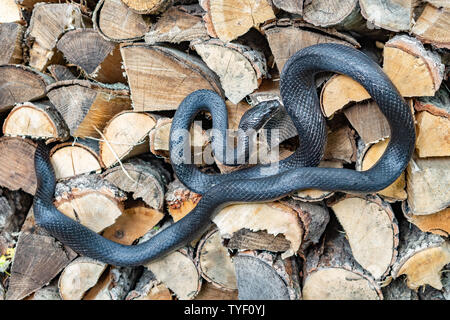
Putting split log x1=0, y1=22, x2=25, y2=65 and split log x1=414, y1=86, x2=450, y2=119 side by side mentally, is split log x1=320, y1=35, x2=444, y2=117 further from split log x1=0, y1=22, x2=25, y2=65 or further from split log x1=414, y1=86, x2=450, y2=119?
split log x1=0, y1=22, x2=25, y2=65

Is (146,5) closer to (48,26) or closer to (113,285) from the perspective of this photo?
(48,26)

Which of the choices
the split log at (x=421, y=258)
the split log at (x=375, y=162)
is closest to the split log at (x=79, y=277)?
the split log at (x=375, y=162)

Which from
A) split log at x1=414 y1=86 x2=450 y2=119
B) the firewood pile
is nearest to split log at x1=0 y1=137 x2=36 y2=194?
the firewood pile

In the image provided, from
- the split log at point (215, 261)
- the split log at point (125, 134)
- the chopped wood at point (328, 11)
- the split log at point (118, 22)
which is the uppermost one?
the chopped wood at point (328, 11)

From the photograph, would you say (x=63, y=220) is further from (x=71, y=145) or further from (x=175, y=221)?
(x=175, y=221)

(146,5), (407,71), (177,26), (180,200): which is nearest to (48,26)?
(146,5)

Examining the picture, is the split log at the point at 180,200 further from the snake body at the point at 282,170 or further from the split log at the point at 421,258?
the split log at the point at 421,258
